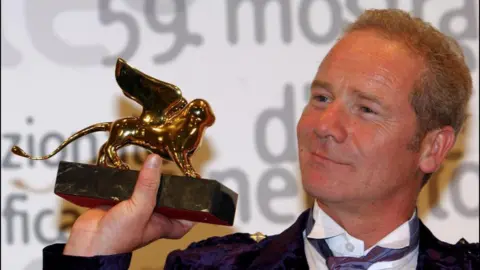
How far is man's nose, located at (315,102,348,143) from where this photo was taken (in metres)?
1.62

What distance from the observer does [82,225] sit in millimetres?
1559

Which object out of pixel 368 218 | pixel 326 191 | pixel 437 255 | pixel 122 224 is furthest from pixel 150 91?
pixel 437 255

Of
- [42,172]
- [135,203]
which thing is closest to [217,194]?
[135,203]

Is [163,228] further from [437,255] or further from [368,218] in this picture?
[437,255]

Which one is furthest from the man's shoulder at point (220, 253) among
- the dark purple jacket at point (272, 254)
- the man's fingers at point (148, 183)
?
the man's fingers at point (148, 183)

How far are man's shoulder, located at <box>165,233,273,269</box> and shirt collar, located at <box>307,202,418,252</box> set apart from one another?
11cm

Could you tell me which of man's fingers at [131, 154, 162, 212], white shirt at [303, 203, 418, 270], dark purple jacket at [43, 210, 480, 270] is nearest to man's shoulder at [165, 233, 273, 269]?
dark purple jacket at [43, 210, 480, 270]

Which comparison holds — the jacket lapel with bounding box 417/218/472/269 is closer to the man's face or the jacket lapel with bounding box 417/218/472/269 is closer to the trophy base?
the man's face

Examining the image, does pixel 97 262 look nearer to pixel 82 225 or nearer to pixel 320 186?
pixel 82 225

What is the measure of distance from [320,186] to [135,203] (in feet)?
1.04

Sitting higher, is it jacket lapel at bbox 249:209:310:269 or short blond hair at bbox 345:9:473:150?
short blond hair at bbox 345:9:473:150

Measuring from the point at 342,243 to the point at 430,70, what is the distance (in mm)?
341

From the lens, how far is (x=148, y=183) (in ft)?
4.89

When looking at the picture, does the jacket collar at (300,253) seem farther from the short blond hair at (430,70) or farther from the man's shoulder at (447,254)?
the short blond hair at (430,70)
